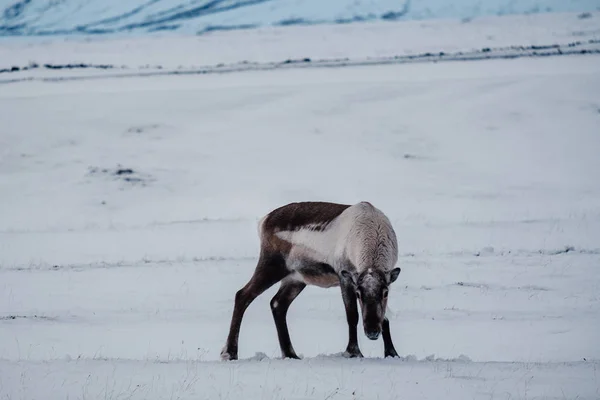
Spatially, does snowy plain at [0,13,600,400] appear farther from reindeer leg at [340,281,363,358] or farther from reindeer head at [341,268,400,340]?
reindeer head at [341,268,400,340]

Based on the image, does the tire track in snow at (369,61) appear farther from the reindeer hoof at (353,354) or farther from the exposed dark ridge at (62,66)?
the reindeer hoof at (353,354)

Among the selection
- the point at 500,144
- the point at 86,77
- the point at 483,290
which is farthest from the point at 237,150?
the point at 483,290

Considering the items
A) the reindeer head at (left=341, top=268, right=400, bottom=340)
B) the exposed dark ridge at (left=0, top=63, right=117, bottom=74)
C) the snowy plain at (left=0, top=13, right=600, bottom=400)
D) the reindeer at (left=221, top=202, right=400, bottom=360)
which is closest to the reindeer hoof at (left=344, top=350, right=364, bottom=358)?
the reindeer at (left=221, top=202, right=400, bottom=360)

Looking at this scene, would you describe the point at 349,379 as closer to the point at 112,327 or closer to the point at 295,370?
the point at 295,370

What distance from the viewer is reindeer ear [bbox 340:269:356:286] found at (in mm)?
8047

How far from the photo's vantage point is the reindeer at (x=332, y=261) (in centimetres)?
795

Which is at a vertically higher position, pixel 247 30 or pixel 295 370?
pixel 295 370

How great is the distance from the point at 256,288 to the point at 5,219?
17.7 m

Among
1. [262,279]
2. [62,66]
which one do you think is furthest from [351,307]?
[62,66]

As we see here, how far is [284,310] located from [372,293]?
6.56 feet

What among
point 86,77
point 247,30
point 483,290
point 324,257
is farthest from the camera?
point 247,30

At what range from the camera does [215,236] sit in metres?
21.1

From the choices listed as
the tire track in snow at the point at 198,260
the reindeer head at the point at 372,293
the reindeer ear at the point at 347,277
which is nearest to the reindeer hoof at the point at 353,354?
the reindeer head at the point at 372,293

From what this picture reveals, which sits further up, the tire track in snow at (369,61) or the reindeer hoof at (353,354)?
the reindeer hoof at (353,354)
